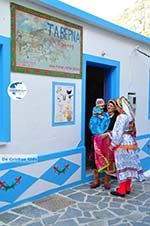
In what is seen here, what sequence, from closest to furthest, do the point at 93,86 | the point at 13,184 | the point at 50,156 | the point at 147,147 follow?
1. the point at 13,184
2. the point at 50,156
3. the point at 147,147
4. the point at 93,86

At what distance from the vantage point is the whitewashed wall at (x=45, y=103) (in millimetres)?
5035

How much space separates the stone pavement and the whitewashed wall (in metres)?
0.83

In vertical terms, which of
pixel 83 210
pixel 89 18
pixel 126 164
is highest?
pixel 89 18

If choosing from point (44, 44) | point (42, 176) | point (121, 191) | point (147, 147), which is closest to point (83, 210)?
point (42, 176)

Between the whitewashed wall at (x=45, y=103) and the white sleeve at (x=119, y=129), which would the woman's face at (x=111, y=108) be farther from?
the whitewashed wall at (x=45, y=103)

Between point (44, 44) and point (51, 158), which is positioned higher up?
point (44, 44)

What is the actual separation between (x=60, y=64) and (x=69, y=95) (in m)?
0.59

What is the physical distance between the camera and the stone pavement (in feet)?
15.1

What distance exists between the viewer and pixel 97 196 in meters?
5.80

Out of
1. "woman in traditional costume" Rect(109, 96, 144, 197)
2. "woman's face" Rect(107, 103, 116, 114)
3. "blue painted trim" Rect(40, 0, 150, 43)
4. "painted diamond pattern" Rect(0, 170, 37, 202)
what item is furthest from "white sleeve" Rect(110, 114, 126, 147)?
"blue painted trim" Rect(40, 0, 150, 43)

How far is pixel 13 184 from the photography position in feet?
16.5

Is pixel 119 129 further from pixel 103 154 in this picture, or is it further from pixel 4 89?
pixel 4 89

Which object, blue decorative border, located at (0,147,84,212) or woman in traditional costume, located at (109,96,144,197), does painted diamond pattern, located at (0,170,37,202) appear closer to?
blue decorative border, located at (0,147,84,212)

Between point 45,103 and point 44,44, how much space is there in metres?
0.96
